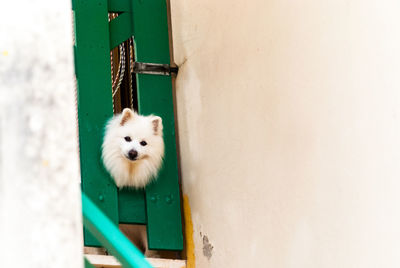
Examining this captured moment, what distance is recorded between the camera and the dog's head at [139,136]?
208 inches

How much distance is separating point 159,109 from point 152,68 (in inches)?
10.0

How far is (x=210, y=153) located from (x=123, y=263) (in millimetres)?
3290

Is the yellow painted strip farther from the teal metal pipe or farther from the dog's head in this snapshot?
the teal metal pipe

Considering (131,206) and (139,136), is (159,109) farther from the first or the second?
(131,206)

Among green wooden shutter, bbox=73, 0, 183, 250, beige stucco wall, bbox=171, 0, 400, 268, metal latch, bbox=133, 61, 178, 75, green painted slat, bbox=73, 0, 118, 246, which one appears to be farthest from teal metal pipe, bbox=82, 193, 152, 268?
metal latch, bbox=133, 61, 178, 75

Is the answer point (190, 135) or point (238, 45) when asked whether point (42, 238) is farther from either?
point (190, 135)

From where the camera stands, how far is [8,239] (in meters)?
1.35

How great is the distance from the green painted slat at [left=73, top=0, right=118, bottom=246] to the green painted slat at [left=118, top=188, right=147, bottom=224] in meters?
0.05

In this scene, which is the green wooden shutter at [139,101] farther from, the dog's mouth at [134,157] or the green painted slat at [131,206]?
the dog's mouth at [134,157]

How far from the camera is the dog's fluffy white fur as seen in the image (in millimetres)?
5203

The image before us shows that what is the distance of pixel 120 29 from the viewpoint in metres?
5.51

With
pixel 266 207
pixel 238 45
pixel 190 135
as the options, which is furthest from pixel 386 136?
pixel 190 135

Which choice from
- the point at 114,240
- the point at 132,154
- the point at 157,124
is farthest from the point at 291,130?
the point at 114,240

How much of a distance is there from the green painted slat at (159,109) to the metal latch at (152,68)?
25mm
